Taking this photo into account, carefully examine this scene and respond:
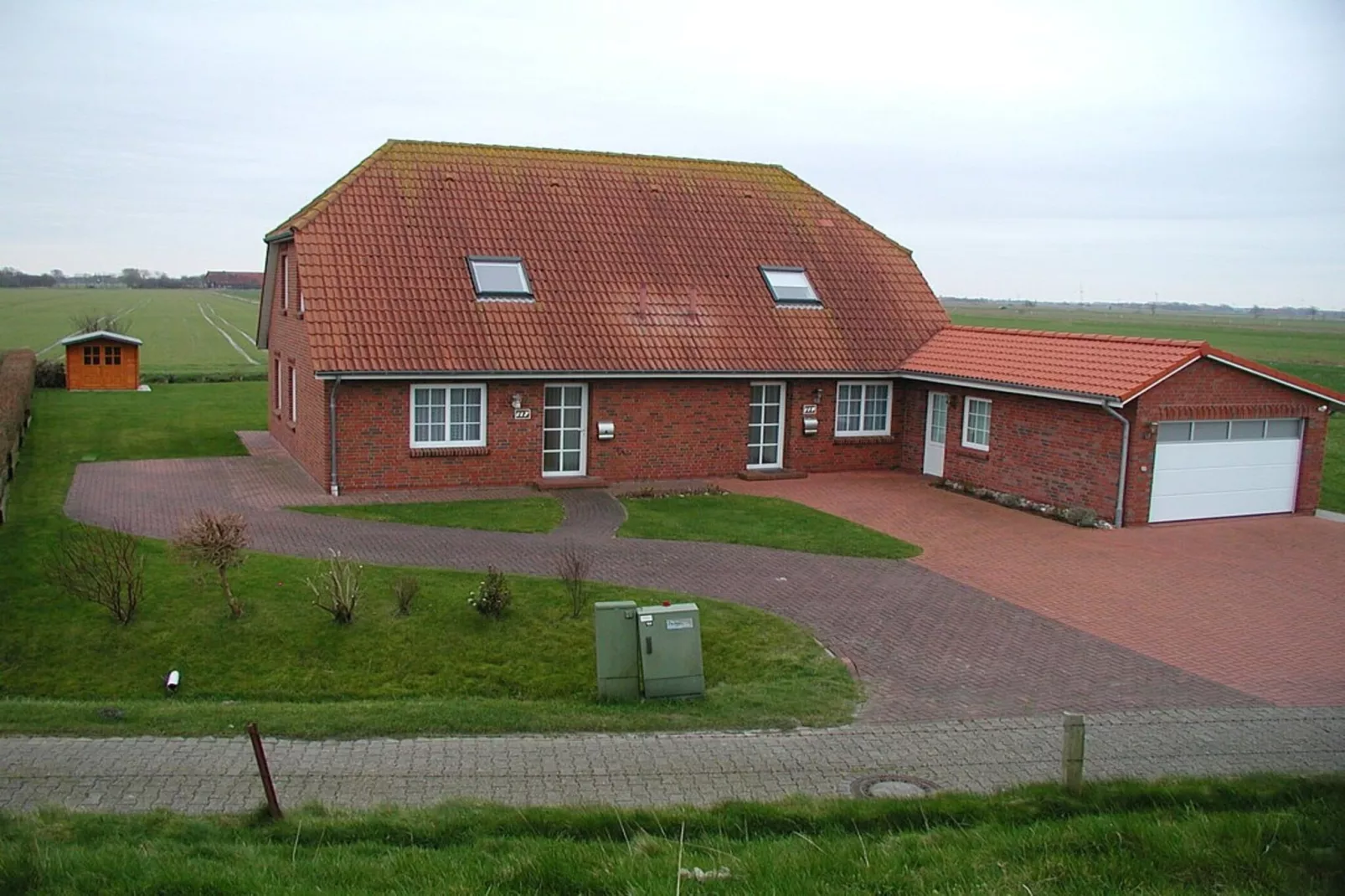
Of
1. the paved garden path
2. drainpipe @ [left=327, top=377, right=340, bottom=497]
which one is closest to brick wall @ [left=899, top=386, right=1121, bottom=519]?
the paved garden path

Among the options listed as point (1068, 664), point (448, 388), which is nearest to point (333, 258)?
point (448, 388)

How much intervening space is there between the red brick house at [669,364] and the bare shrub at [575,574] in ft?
19.1

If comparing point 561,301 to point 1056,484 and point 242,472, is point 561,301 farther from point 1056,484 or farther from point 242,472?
point 1056,484

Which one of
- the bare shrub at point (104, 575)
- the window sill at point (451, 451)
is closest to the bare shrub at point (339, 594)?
the bare shrub at point (104, 575)

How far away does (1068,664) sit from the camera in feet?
40.9

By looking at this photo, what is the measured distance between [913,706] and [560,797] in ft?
13.2

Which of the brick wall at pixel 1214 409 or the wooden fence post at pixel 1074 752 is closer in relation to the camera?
the wooden fence post at pixel 1074 752

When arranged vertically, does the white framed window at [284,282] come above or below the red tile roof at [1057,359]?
above

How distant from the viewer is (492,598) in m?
13.3

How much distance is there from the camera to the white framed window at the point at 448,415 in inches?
832

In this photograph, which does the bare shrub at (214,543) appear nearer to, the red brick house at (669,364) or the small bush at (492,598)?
the small bush at (492,598)

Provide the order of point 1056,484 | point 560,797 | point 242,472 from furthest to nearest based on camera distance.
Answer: point 242,472 → point 1056,484 → point 560,797

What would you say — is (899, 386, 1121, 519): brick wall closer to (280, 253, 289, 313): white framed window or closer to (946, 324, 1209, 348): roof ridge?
(946, 324, 1209, 348): roof ridge

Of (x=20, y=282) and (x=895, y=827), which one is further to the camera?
(x=20, y=282)
